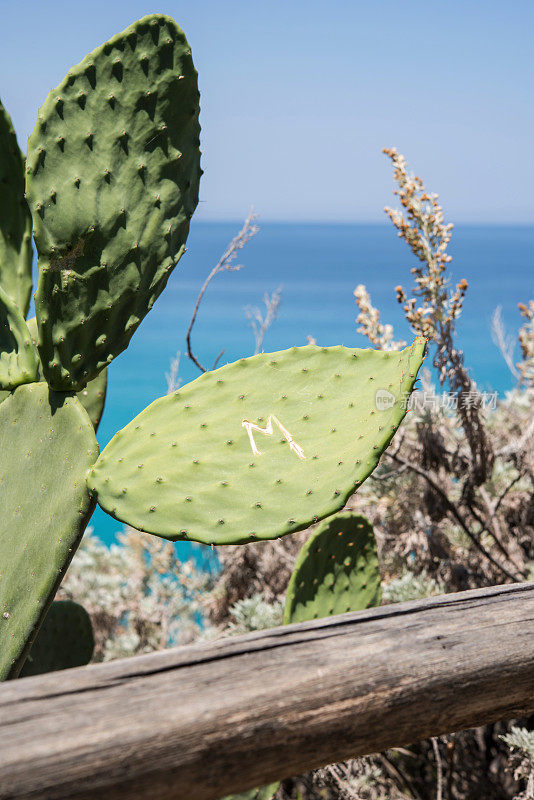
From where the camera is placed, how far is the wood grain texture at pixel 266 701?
70 cm

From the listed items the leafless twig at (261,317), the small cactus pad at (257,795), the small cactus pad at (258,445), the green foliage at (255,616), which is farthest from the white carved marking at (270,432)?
the leafless twig at (261,317)

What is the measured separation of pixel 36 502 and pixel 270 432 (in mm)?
426

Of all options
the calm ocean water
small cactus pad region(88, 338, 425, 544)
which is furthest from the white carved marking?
the calm ocean water

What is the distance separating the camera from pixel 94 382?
5.57 ft

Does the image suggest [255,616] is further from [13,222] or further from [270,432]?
[13,222]

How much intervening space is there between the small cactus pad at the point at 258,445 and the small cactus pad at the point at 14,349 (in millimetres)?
238

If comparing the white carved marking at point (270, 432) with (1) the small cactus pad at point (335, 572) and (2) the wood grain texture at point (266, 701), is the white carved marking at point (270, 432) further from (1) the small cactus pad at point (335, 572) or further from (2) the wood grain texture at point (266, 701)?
(1) the small cactus pad at point (335, 572)

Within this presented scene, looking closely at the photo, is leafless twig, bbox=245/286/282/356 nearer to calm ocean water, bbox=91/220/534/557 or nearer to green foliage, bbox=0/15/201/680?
calm ocean water, bbox=91/220/534/557

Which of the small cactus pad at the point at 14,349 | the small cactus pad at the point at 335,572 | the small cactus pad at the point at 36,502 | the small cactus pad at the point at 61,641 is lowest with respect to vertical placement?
the small cactus pad at the point at 61,641

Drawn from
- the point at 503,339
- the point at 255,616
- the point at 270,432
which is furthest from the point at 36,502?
the point at 503,339

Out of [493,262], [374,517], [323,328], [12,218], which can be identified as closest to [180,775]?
[12,218]

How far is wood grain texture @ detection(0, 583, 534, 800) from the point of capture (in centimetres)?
70

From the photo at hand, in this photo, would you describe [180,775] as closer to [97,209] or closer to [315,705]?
[315,705]

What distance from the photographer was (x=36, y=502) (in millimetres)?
1302
